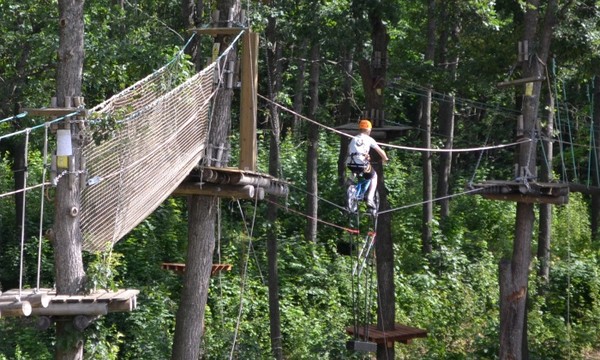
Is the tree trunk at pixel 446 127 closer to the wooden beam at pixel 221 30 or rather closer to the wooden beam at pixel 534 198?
the wooden beam at pixel 534 198

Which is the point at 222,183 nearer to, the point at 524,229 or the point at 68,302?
the point at 68,302

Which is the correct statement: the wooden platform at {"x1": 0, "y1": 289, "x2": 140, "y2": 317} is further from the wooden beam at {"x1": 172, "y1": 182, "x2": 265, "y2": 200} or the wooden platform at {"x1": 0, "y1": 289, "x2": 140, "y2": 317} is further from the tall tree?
the tall tree

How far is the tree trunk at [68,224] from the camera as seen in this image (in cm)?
1083

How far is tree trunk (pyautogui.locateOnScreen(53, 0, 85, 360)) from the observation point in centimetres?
1083

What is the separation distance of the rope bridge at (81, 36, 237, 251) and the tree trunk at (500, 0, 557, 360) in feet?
26.3

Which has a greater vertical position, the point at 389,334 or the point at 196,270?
the point at 196,270

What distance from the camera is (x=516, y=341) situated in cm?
1923

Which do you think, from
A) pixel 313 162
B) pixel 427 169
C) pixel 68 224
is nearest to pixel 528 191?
pixel 313 162

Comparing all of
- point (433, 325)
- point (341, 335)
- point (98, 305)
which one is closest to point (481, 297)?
point (433, 325)

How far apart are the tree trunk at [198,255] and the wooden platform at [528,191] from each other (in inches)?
208

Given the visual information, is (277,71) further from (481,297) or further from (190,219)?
(190,219)

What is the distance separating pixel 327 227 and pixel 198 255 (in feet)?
39.6

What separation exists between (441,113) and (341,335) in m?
10.5

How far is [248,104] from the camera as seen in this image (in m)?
14.1
